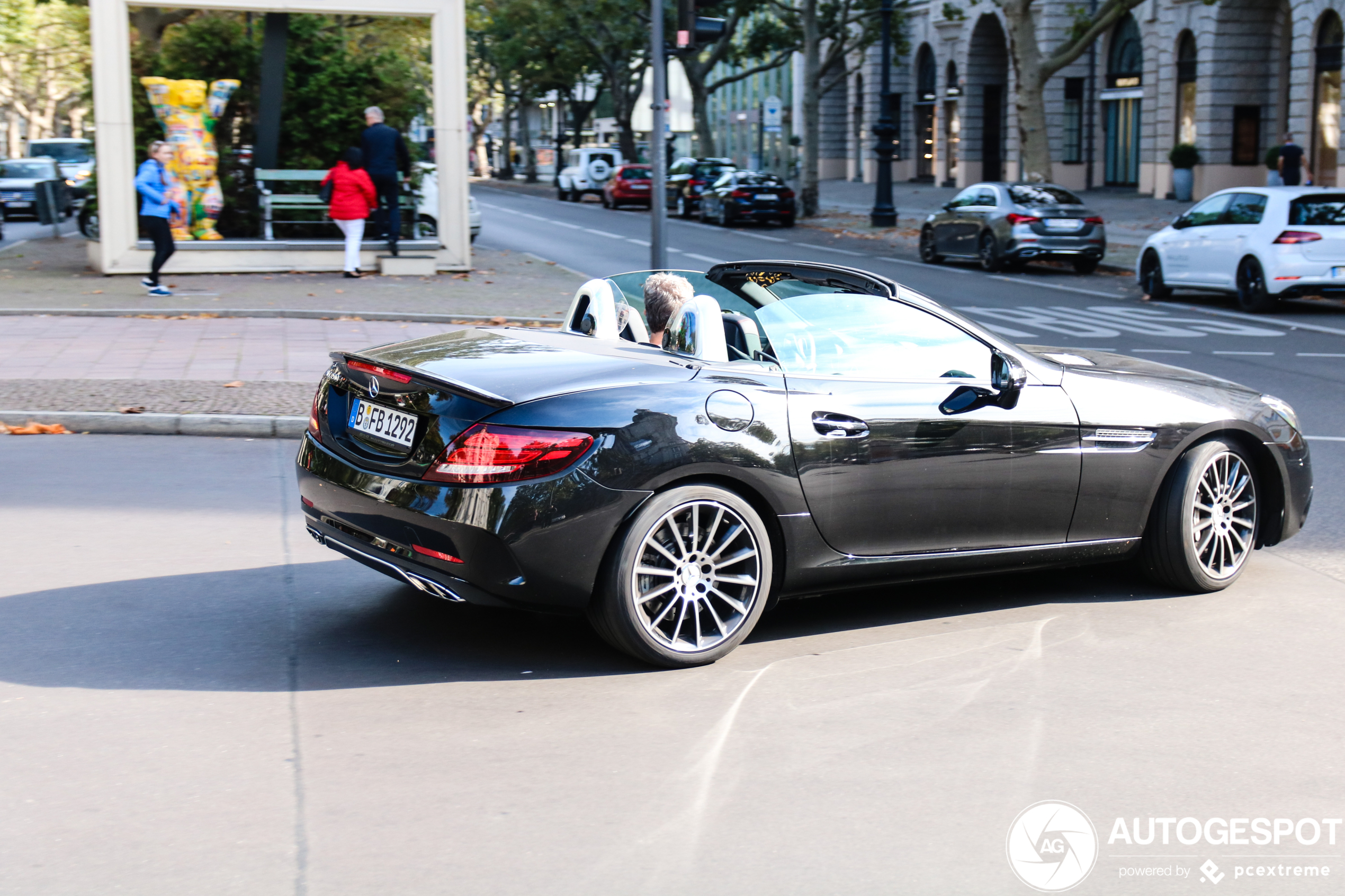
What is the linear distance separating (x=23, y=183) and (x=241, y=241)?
18.8 meters

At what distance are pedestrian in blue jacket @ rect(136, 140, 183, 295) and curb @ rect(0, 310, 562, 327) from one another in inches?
58.6

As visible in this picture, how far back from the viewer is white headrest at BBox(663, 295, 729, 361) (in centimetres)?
530

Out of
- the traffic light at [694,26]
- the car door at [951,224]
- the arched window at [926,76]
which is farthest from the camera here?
the arched window at [926,76]

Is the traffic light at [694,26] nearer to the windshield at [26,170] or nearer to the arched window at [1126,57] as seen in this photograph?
the windshield at [26,170]

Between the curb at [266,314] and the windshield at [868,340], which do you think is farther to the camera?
the curb at [266,314]

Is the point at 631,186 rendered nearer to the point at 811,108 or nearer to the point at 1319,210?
the point at 811,108

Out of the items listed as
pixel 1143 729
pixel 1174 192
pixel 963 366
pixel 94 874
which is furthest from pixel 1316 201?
pixel 1174 192

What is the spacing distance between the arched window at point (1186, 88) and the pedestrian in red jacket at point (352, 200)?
2731cm

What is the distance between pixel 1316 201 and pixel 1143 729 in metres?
15.0

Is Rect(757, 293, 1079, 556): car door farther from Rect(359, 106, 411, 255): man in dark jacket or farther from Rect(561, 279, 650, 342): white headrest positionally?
Rect(359, 106, 411, 255): man in dark jacket

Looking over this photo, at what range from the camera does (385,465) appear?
197 inches

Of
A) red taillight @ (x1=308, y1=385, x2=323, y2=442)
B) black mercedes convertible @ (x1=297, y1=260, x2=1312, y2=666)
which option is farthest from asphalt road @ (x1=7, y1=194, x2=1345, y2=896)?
red taillight @ (x1=308, y1=385, x2=323, y2=442)

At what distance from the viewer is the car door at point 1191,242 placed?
61.7 feet

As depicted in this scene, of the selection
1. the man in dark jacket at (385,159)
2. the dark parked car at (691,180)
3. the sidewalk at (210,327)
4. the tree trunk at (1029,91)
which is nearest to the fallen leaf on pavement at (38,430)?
the sidewalk at (210,327)
